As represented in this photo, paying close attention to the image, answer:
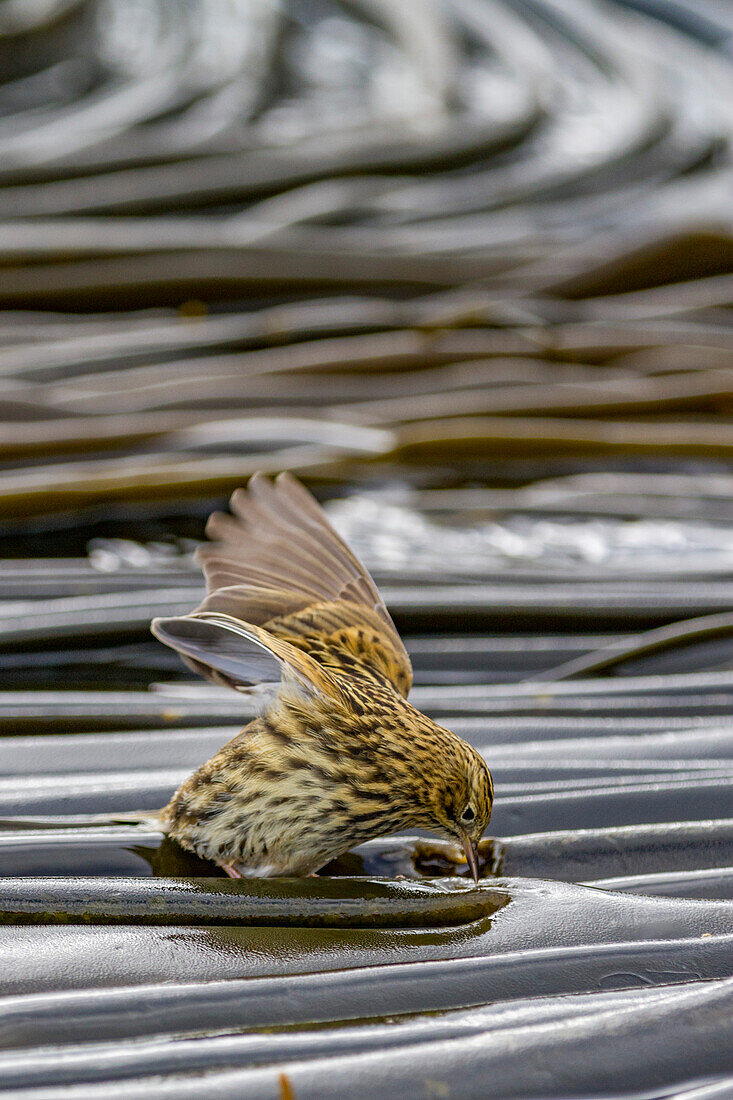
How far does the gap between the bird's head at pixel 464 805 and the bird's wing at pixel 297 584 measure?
21 cm

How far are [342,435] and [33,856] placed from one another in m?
1.46

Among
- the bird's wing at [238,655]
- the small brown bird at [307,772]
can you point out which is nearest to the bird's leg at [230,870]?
the small brown bird at [307,772]

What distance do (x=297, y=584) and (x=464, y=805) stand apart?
47 cm

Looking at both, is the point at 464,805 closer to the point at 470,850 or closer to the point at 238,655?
the point at 470,850

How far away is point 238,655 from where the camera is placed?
134 cm

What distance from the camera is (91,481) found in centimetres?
218

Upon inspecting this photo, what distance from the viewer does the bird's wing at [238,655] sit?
1226mm

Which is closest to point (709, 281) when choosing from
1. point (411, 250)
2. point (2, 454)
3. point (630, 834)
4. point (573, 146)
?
point (411, 250)

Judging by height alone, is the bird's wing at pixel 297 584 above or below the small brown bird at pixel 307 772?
above

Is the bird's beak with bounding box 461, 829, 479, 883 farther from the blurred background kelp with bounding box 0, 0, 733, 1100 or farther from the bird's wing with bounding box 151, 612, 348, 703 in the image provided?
the bird's wing with bounding box 151, 612, 348, 703

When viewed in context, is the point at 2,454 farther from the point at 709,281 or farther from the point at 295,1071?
the point at 709,281

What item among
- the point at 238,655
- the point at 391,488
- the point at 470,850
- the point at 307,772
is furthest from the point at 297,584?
the point at 391,488

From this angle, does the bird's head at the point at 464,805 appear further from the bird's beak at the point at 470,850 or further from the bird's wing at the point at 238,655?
the bird's wing at the point at 238,655

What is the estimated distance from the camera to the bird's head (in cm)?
→ 123
